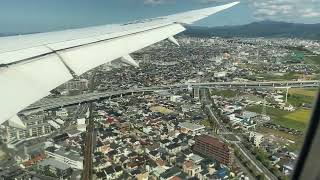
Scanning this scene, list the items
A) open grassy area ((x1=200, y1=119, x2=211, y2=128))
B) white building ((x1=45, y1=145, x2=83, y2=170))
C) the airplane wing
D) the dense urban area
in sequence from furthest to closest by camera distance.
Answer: open grassy area ((x1=200, y1=119, x2=211, y2=128)) → white building ((x1=45, y1=145, x2=83, y2=170)) → the dense urban area → the airplane wing

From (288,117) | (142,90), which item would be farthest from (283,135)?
(142,90)

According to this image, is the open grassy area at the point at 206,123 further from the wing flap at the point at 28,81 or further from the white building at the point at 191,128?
the wing flap at the point at 28,81

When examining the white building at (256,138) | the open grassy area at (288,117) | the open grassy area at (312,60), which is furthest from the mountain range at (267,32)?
the white building at (256,138)

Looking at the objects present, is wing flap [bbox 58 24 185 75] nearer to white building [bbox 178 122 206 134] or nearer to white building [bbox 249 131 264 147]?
white building [bbox 249 131 264 147]

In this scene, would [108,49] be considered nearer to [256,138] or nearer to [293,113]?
[256,138]

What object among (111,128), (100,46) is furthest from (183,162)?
(100,46)

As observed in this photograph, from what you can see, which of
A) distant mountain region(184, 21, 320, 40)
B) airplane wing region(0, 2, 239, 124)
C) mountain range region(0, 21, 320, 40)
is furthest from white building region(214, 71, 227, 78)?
distant mountain region(184, 21, 320, 40)

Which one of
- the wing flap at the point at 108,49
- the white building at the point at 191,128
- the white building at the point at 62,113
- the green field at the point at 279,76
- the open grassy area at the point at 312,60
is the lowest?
the white building at the point at 191,128
